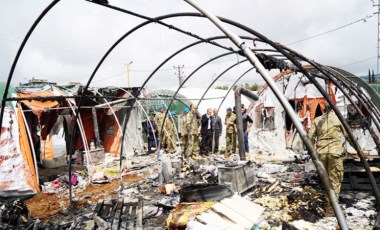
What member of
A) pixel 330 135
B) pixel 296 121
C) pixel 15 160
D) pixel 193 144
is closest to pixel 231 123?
pixel 193 144

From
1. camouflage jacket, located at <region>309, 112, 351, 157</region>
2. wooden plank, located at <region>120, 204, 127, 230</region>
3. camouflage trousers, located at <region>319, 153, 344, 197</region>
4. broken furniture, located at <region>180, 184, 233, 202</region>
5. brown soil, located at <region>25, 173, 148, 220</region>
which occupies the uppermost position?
camouflage jacket, located at <region>309, 112, 351, 157</region>

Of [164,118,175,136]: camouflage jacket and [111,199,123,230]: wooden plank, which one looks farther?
[164,118,175,136]: camouflage jacket

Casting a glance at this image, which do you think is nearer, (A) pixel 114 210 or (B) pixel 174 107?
(A) pixel 114 210

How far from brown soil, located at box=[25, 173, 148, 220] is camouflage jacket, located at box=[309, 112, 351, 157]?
614cm

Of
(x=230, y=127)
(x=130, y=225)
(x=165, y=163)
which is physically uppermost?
(x=230, y=127)

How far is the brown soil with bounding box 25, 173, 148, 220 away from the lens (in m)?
8.17

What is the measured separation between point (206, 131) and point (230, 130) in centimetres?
135

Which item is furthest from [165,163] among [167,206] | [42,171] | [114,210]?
[42,171]

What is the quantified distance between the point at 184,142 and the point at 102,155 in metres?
3.87

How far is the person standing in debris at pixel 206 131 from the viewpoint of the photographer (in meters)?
15.2

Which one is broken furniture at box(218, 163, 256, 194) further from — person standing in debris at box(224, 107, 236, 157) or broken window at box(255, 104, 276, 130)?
broken window at box(255, 104, 276, 130)

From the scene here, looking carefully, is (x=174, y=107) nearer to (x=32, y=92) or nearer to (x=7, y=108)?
(x=32, y=92)

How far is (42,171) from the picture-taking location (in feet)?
44.8

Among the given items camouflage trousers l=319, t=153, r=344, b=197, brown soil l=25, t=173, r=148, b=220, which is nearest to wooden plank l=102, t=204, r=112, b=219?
brown soil l=25, t=173, r=148, b=220
